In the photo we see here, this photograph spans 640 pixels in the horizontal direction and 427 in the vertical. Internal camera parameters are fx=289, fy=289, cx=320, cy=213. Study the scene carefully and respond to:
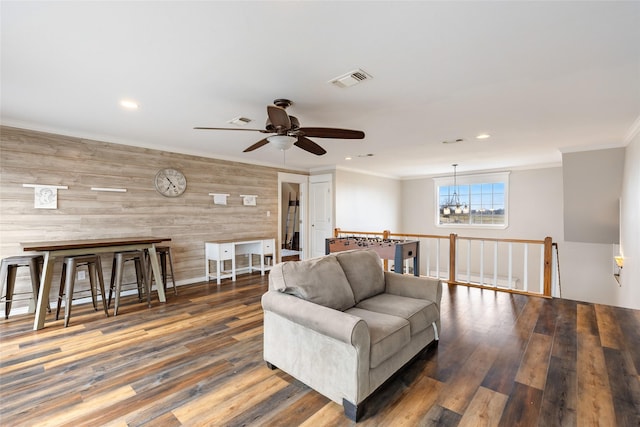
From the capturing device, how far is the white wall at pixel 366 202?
7020 millimetres

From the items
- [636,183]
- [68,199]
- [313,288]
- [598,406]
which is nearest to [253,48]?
[313,288]

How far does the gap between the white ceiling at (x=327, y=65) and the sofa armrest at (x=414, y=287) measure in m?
1.79

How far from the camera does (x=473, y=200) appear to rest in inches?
311

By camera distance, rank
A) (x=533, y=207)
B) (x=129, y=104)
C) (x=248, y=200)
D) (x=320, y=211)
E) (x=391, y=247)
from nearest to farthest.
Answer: (x=129, y=104) → (x=391, y=247) → (x=248, y=200) → (x=533, y=207) → (x=320, y=211)

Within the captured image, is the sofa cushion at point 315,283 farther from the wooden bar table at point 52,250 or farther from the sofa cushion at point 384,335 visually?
the wooden bar table at point 52,250

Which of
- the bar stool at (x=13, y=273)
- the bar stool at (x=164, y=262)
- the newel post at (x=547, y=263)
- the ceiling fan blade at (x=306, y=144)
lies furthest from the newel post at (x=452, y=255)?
the bar stool at (x=13, y=273)

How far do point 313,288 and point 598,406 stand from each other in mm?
2046

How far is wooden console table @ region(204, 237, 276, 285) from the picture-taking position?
16.8 feet

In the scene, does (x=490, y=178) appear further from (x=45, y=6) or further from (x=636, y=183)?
(x=45, y=6)

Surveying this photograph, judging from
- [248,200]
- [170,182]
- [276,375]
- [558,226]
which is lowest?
[276,375]

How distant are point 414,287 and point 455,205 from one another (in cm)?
617

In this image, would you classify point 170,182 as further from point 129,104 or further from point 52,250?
point 129,104

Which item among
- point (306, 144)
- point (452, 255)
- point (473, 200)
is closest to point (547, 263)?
point (452, 255)

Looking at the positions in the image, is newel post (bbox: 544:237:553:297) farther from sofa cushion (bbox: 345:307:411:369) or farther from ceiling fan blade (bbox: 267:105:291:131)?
ceiling fan blade (bbox: 267:105:291:131)
